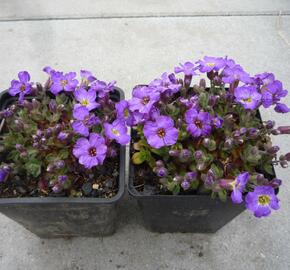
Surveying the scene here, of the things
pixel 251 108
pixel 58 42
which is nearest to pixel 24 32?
pixel 58 42

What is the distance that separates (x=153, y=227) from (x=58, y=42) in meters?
1.49

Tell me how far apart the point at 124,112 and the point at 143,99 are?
8cm

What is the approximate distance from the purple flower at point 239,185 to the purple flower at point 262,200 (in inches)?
1.8

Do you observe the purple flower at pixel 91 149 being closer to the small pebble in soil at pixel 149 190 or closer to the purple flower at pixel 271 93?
the small pebble in soil at pixel 149 190

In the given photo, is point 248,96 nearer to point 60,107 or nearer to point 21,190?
point 60,107

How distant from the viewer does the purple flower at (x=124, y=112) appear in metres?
1.18

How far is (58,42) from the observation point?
2.36m

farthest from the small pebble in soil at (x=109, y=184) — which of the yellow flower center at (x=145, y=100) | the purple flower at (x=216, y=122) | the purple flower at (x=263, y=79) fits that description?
the purple flower at (x=263, y=79)

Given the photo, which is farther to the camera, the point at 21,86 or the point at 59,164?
the point at 21,86

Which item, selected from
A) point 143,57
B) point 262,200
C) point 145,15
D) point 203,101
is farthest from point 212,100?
point 145,15

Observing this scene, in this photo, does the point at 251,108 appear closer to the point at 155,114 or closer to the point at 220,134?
the point at 220,134

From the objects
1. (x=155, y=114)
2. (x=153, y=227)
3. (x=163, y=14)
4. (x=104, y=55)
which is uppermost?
(x=155, y=114)

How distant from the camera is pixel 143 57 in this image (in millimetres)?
2291

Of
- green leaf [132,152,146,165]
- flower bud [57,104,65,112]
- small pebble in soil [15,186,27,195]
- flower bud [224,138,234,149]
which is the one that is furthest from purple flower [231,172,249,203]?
small pebble in soil [15,186,27,195]
